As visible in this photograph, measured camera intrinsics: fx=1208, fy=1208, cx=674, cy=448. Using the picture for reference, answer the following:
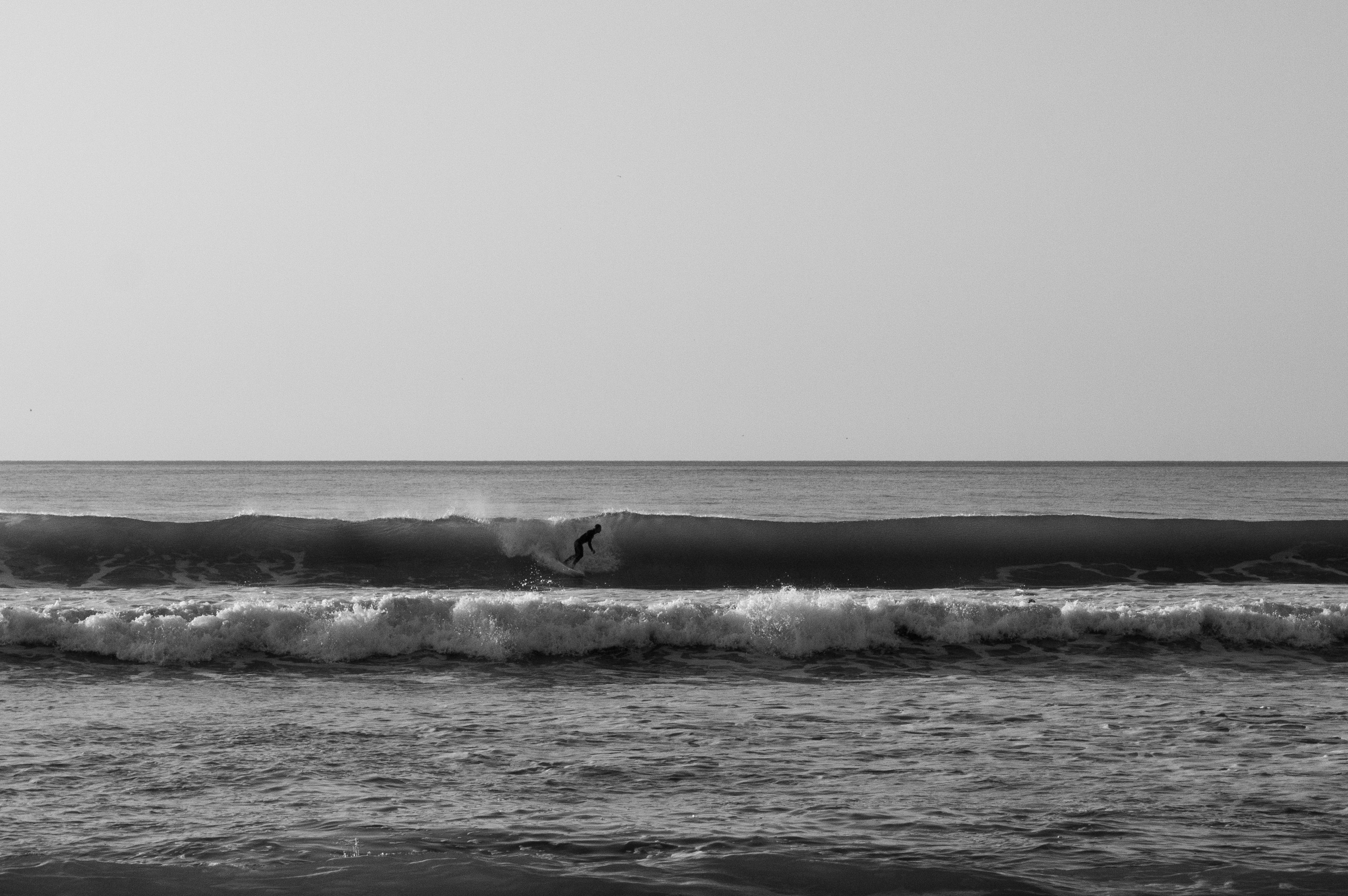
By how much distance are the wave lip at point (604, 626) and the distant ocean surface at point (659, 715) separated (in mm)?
40

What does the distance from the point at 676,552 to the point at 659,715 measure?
13.8 metres

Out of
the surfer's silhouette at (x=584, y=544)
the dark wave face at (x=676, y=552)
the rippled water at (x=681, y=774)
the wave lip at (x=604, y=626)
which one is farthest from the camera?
the surfer's silhouette at (x=584, y=544)

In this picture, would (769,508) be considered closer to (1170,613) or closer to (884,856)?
(1170,613)

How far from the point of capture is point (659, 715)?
31.2ft

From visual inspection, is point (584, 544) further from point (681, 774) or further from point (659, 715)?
point (681, 774)

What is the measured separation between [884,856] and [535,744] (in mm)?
3091

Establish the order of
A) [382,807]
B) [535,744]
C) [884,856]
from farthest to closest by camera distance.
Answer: [535,744], [382,807], [884,856]

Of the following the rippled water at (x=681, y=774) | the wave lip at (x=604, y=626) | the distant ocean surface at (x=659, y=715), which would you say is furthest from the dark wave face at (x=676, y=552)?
the rippled water at (x=681, y=774)

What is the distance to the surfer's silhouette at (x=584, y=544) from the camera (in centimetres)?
2167

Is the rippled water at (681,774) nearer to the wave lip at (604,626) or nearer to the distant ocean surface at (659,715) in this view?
the distant ocean surface at (659,715)

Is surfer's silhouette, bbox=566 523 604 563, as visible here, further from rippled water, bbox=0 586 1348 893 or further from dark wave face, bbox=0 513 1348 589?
rippled water, bbox=0 586 1348 893

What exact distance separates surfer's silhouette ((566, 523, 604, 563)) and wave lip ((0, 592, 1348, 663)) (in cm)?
747

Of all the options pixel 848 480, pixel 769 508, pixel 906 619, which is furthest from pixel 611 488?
pixel 906 619

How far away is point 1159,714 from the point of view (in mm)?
9445
